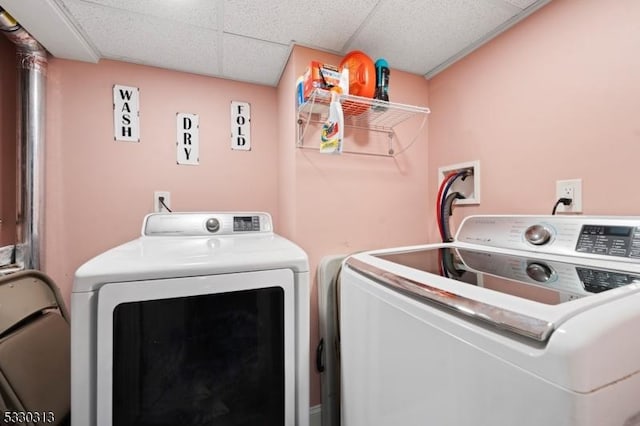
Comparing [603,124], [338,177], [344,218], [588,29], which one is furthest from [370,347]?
[588,29]

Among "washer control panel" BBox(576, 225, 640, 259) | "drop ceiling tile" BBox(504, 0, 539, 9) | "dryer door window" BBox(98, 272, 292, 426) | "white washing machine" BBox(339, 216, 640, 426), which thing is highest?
"drop ceiling tile" BBox(504, 0, 539, 9)

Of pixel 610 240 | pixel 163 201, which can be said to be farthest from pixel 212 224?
pixel 610 240

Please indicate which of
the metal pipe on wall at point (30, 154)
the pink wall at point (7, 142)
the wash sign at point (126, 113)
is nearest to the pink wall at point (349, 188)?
the wash sign at point (126, 113)

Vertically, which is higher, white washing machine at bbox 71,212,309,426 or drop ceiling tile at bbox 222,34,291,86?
drop ceiling tile at bbox 222,34,291,86

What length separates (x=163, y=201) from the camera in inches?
68.2

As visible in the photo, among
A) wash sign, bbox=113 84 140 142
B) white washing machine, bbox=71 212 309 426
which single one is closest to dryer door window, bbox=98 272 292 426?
white washing machine, bbox=71 212 309 426

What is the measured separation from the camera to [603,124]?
3.39ft

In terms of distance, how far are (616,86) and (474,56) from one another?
72cm

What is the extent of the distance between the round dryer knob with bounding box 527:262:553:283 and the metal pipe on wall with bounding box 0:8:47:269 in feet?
7.27

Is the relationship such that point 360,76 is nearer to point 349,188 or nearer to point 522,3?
point 349,188

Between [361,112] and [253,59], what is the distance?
75cm

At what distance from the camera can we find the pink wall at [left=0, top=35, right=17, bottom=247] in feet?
4.62

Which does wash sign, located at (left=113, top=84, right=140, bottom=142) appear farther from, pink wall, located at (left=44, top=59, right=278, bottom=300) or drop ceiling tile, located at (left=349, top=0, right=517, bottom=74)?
drop ceiling tile, located at (left=349, top=0, right=517, bottom=74)

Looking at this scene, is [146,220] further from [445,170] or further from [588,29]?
[588,29]
